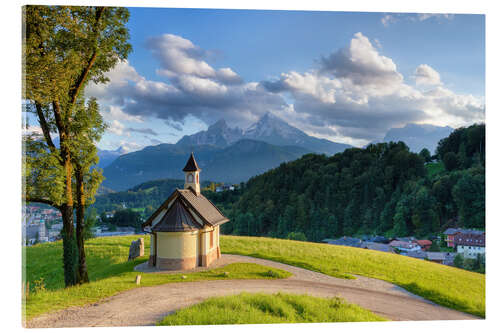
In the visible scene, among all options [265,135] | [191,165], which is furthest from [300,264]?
[191,165]

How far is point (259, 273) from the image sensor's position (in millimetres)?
9633

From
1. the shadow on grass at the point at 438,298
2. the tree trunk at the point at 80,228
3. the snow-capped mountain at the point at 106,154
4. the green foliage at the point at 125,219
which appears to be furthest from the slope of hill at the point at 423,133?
the green foliage at the point at 125,219

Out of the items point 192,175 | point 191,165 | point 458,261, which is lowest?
point 458,261

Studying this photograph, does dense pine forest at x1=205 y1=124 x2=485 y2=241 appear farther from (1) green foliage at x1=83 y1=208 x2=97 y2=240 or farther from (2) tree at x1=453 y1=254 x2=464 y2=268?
(1) green foliage at x1=83 y1=208 x2=97 y2=240

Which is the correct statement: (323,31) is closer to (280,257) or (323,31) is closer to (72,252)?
(280,257)

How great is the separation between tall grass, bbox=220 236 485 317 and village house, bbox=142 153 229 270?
359 centimetres

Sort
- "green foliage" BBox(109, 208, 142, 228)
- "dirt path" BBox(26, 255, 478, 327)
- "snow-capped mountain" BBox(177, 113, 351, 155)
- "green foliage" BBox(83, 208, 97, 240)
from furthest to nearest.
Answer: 1. "green foliage" BBox(109, 208, 142, 228)
2. "green foliage" BBox(83, 208, 97, 240)
3. "snow-capped mountain" BBox(177, 113, 351, 155)
4. "dirt path" BBox(26, 255, 478, 327)

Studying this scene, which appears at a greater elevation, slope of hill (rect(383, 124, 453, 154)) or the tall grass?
slope of hill (rect(383, 124, 453, 154))

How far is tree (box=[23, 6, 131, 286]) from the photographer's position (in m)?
7.51

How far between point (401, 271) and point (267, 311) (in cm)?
648

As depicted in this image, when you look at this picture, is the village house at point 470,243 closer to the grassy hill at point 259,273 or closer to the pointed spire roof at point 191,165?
the grassy hill at point 259,273

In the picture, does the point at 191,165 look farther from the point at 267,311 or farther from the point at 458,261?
the point at 458,261

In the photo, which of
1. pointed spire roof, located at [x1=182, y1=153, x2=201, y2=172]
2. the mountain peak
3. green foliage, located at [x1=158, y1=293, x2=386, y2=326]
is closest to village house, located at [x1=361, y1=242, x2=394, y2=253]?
green foliage, located at [x1=158, y1=293, x2=386, y2=326]
